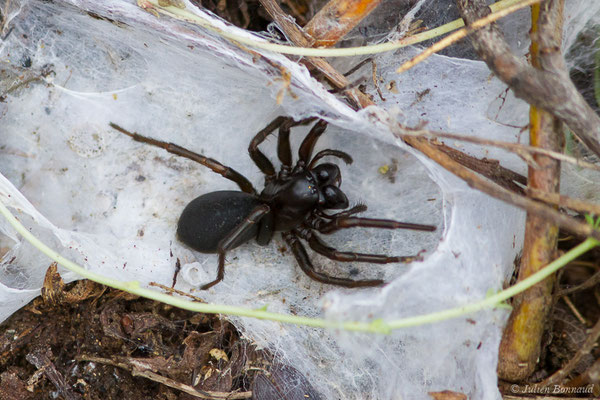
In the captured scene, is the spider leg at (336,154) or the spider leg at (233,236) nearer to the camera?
the spider leg at (233,236)

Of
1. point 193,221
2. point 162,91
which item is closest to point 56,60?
point 162,91

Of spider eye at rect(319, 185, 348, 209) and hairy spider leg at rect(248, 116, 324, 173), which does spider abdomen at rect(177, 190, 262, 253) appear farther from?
spider eye at rect(319, 185, 348, 209)

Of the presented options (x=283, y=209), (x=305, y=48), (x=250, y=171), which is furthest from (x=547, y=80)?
(x=250, y=171)

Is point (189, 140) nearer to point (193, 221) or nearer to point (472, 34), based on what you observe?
point (193, 221)

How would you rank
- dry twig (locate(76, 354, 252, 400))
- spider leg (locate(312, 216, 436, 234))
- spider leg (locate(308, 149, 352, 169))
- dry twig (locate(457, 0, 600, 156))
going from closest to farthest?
dry twig (locate(457, 0, 600, 156)), dry twig (locate(76, 354, 252, 400)), spider leg (locate(312, 216, 436, 234)), spider leg (locate(308, 149, 352, 169))

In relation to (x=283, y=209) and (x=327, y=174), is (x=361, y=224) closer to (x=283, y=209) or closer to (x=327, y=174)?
(x=327, y=174)

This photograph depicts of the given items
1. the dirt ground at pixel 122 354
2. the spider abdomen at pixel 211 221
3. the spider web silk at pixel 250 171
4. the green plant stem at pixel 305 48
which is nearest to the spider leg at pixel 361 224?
the spider web silk at pixel 250 171

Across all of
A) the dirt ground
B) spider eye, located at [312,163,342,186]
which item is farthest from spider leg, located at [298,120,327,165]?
the dirt ground

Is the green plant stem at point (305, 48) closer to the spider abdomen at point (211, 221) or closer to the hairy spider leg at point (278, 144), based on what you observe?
the hairy spider leg at point (278, 144)
